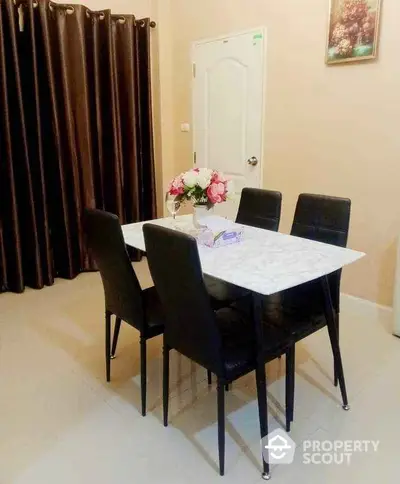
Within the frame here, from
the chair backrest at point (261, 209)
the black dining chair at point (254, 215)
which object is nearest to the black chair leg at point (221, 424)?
the black dining chair at point (254, 215)

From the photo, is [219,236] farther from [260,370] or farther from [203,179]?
[260,370]

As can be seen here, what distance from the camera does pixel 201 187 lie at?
2.17m

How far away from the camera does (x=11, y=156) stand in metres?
3.36

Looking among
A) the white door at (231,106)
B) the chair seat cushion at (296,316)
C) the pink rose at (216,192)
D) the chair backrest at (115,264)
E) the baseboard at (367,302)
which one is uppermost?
the white door at (231,106)

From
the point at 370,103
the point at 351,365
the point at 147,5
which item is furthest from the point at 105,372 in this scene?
the point at 147,5

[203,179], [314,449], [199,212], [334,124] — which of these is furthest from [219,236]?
[334,124]

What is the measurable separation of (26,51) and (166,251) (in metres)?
2.66

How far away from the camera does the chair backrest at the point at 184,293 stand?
1543 millimetres

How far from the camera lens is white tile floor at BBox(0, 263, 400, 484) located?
1.76m

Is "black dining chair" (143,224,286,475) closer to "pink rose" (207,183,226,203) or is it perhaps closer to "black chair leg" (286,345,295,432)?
"black chair leg" (286,345,295,432)

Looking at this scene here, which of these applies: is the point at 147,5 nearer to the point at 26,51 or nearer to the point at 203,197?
the point at 26,51

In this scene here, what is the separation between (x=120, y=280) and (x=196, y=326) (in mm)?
562

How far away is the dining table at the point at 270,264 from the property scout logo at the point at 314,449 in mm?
118

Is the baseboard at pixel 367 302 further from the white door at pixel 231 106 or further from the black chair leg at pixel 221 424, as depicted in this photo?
the black chair leg at pixel 221 424
